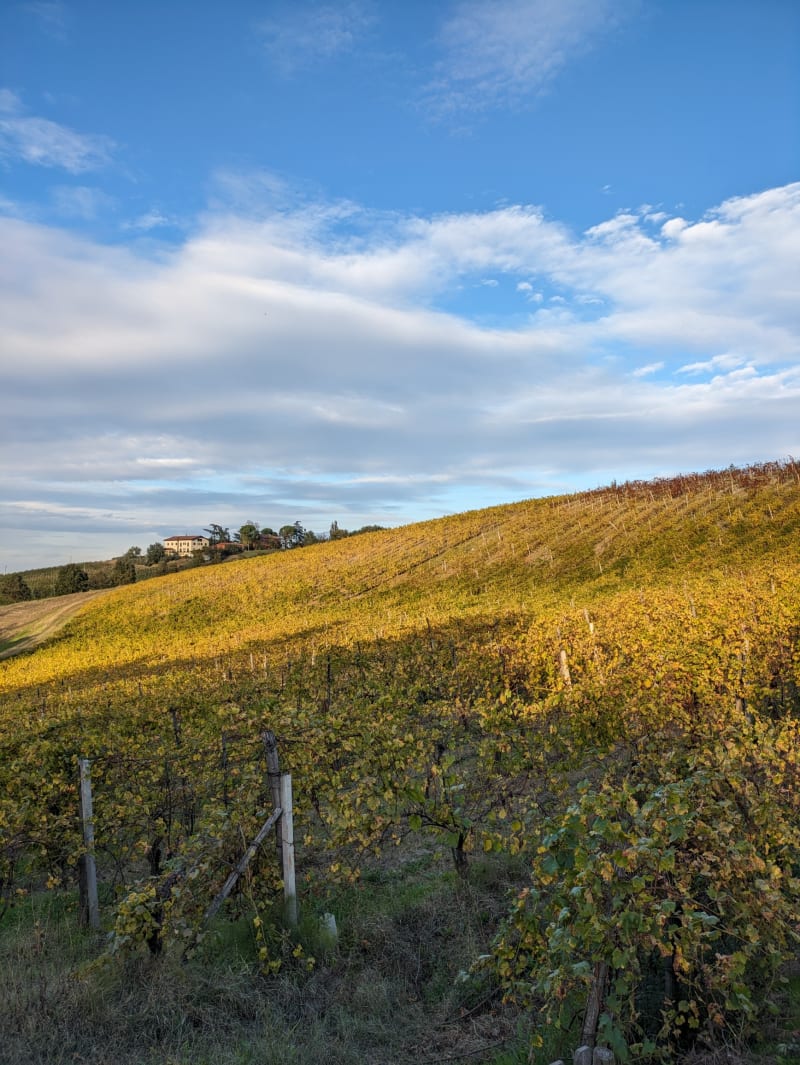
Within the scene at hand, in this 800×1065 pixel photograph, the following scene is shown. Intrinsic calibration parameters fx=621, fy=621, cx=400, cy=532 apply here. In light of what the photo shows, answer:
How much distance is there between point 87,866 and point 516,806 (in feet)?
17.0

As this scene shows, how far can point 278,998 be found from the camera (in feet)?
15.5

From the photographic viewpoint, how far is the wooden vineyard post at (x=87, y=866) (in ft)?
20.1

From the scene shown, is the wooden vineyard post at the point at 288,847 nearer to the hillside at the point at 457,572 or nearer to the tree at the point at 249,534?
the hillside at the point at 457,572

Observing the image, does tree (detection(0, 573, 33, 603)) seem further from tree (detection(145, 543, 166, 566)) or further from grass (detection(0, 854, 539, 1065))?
grass (detection(0, 854, 539, 1065))

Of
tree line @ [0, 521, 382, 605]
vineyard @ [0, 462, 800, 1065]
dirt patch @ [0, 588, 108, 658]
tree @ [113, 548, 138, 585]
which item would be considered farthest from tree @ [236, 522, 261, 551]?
vineyard @ [0, 462, 800, 1065]

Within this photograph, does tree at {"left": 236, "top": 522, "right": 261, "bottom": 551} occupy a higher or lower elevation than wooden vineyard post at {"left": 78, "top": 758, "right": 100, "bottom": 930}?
higher

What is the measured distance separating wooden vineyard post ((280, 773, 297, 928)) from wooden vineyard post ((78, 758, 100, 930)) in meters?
1.96

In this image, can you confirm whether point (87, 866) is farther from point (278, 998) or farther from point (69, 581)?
point (69, 581)

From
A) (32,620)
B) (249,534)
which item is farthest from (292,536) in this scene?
(32,620)

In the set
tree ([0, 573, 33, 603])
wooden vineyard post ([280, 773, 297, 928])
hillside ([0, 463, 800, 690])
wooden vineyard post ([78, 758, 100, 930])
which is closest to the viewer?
wooden vineyard post ([280, 773, 297, 928])

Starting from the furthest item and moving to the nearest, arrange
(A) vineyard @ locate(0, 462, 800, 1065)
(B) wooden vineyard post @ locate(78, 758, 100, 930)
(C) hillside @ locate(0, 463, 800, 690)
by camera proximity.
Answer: (C) hillside @ locate(0, 463, 800, 690), (B) wooden vineyard post @ locate(78, 758, 100, 930), (A) vineyard @ locate(0, 462, 800, 1065)

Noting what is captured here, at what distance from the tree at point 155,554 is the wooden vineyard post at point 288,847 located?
9115 centimetres

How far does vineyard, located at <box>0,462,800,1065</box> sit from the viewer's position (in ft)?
11.3

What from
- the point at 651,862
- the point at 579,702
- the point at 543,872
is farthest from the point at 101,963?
the point at 579,702
